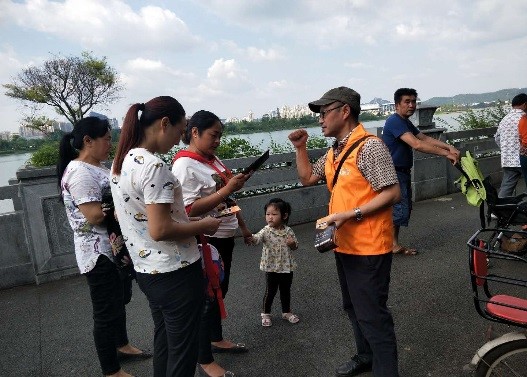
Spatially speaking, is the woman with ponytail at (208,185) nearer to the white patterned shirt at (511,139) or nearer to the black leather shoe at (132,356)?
the black leather shoe at (132,356)

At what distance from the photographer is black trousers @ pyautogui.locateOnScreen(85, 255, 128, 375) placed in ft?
8.09

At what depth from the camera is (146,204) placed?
1.75 metres

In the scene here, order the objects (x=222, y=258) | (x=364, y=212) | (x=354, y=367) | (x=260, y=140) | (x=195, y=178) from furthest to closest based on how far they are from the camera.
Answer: (x=260, y=140), (x=222, y=258), (x=354, y=367), (x=195, y=178), (x=364, y=212)

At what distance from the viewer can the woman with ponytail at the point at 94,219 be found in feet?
7.84

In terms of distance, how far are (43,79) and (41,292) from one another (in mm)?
14967

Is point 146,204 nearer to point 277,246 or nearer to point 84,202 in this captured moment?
point 84,202

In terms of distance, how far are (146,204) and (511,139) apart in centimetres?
544

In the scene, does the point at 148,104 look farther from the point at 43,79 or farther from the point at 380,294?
the point at 43,79


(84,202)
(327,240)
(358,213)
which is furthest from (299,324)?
(84,202)

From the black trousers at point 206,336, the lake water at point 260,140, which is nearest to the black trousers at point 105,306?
the black trousers at point 206,336

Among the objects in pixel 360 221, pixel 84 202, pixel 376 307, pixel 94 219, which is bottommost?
pixel 376 307

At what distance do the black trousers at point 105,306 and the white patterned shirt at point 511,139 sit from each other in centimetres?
536

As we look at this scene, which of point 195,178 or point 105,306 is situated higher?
point 195,178

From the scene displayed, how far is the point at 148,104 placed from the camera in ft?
6.23
